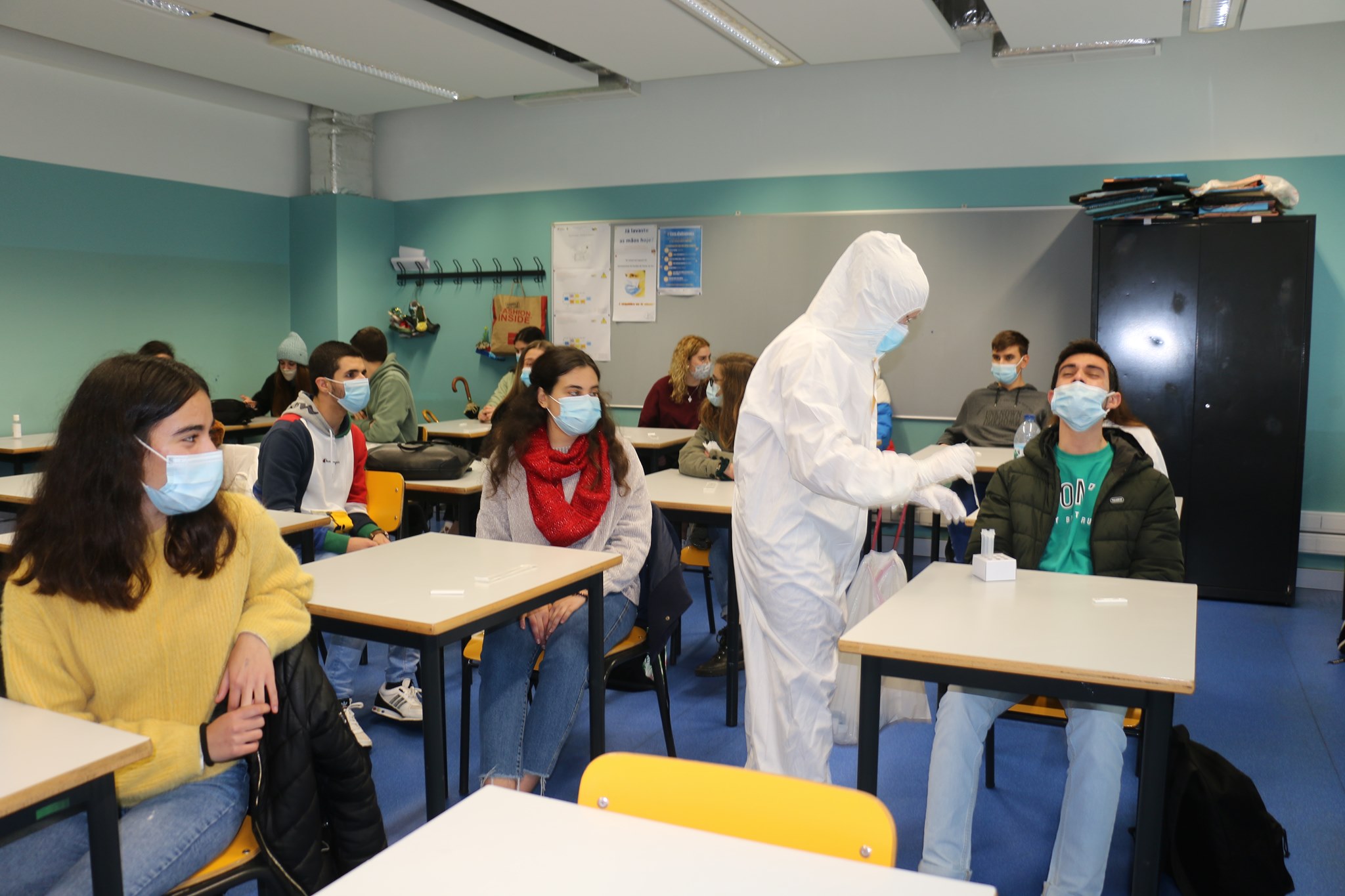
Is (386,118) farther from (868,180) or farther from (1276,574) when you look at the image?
(1276,574)

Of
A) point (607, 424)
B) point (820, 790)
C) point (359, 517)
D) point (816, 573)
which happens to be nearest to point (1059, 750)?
point (816, 573)

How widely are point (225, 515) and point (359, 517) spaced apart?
68.8 inches

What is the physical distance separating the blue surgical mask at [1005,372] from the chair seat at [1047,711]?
10.1 feet

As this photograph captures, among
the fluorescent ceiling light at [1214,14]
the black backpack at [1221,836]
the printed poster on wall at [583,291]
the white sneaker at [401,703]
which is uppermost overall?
the fluorescent ceiling light at [1214,14]

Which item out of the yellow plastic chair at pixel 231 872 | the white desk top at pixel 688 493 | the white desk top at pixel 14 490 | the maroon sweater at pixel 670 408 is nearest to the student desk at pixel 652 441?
the maroon sweater at pixel 670 408

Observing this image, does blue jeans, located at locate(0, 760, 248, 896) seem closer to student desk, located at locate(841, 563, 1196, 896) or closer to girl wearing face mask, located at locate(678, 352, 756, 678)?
student desk, located at locate(841, 563, 1196, 896)

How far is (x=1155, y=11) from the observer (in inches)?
181

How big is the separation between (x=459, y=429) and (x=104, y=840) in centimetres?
463

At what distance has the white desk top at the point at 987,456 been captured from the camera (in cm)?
437

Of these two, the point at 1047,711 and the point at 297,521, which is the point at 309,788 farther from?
the point at 1047,711

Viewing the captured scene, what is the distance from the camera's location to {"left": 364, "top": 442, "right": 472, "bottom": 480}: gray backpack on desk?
4.14 meters

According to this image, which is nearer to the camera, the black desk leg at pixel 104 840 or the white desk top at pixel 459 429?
the black desk leg at pixel 104 840

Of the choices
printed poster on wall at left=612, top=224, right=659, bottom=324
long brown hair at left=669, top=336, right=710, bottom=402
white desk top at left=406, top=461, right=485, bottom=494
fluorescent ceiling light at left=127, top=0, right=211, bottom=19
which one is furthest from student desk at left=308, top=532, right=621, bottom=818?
printed poster on wall at left=612, top=224, right=659, bottom=324

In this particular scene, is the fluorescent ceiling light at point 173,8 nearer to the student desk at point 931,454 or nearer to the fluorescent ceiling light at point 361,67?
the fluorescent ceiling light at point 361,67
